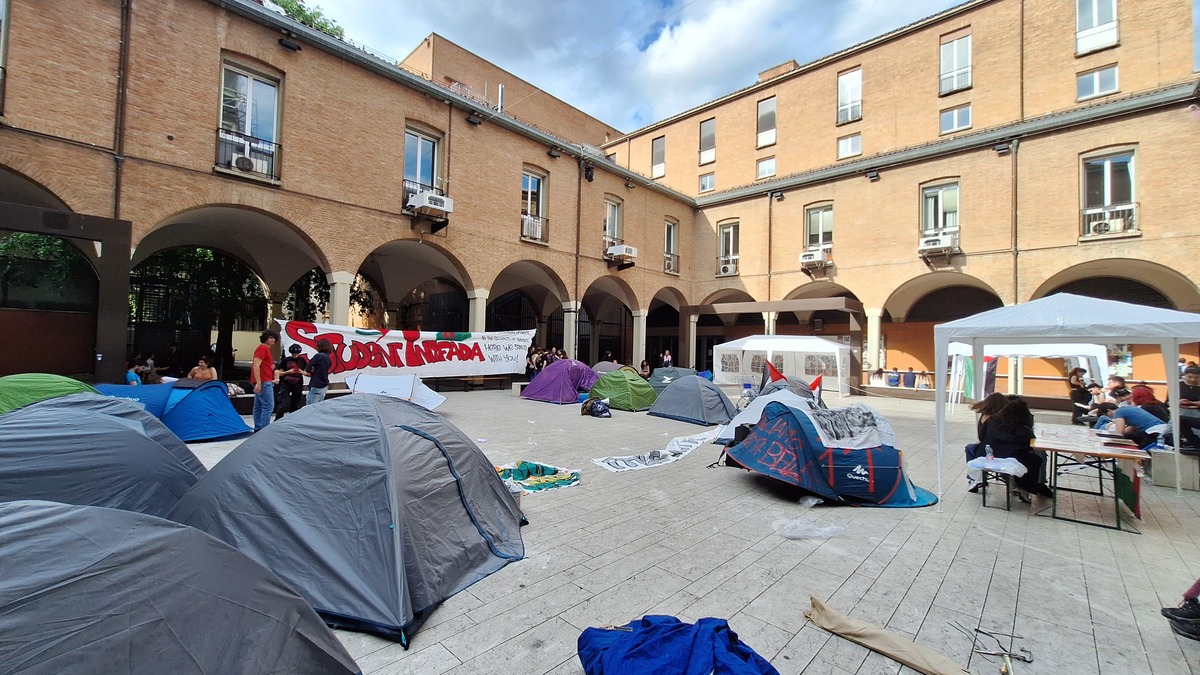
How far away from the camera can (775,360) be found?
67.2 ft

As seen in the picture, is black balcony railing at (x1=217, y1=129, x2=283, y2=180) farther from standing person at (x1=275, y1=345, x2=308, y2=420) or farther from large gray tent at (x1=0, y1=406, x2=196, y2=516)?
large gray tent at (x1=0, y1=406, x2=196, y2=516)

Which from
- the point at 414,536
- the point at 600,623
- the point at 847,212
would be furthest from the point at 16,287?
the point at 847,212

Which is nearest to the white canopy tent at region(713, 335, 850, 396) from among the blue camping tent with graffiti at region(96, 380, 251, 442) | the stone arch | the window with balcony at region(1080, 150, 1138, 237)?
the stone arch

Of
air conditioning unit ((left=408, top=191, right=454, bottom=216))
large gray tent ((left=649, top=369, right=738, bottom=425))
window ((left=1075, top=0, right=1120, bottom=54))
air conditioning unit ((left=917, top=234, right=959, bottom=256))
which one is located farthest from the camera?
air conditioning unit ((left=917, top=234, right=959, bottom=256))

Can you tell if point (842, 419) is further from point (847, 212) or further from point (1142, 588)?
point (847, 212)

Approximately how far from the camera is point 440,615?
308 centimetres

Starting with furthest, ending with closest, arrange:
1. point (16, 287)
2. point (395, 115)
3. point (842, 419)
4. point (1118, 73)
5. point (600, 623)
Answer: point (1118, 73), point (395, 115), point (16, 287), point (842, 419), point (600, 623)

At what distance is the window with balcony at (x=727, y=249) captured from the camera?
22.8 meters

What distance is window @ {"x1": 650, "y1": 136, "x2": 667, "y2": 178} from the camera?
2800cm

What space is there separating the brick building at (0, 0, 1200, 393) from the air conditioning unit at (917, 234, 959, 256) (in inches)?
3.7

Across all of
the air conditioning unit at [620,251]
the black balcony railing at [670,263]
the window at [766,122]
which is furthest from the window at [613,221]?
the window at [766,122]

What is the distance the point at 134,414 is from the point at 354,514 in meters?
3.03

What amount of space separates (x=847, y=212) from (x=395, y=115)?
53.0ft

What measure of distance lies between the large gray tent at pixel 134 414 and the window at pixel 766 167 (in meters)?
24.5
